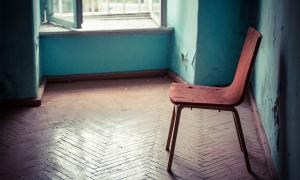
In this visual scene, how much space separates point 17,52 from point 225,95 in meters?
2.07

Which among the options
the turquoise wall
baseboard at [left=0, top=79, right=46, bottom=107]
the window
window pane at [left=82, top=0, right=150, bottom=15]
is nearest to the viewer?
baseboard at [left=0, top=79, right=46, bottom=107]

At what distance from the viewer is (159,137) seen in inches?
149

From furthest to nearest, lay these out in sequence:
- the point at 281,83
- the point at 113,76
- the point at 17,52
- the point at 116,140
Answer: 1. the point at 113,76
2. the point at 17,52
3. the point at 116,140
4. the point at 281,83

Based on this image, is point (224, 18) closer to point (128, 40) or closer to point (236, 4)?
point (236, 4)

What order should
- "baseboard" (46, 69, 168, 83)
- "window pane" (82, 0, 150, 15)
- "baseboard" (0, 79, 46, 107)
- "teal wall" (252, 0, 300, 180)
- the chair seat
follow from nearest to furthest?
"teal wall" (252, 0, 300, 180) → the chair seat → "baseboard" (0, 79, 46, 107) → "baseboard" (46, 69, 168, 83) → "window pane" (82, 0, 150, 15)

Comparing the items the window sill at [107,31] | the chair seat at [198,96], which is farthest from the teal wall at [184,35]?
the chair seat at [198,96]

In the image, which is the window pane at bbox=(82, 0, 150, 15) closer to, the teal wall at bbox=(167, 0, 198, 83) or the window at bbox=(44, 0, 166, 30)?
the window at bbox=(44, 0, 166, 30)

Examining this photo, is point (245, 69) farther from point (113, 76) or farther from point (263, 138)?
point (113, 76)

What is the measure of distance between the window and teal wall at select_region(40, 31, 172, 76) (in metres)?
0.15

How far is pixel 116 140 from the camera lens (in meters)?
3.72

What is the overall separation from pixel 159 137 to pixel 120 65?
181 centimetres

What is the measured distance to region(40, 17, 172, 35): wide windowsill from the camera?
5.12 metres

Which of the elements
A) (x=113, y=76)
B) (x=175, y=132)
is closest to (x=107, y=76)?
(x=113, y=76)

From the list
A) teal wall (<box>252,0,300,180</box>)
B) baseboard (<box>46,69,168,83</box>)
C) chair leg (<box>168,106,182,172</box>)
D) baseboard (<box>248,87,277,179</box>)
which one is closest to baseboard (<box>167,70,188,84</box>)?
baseboard (<box>46,69,168,83</box>)
